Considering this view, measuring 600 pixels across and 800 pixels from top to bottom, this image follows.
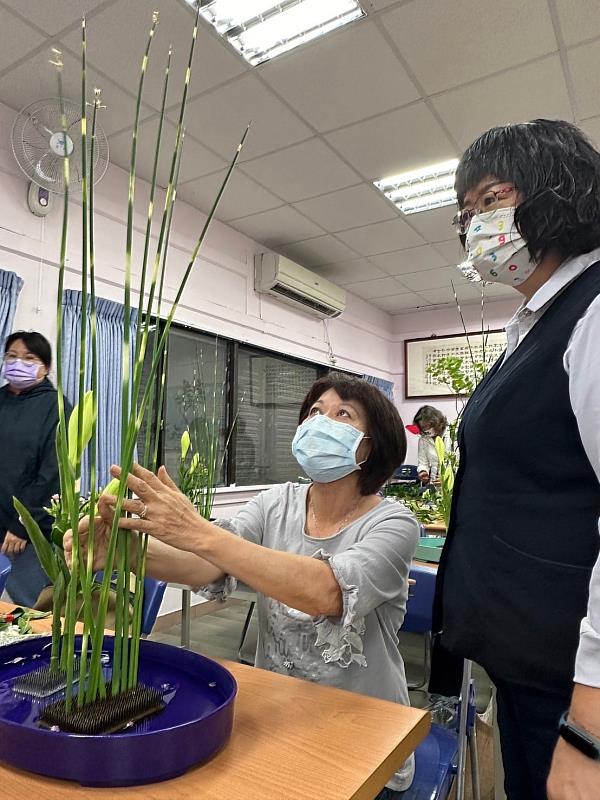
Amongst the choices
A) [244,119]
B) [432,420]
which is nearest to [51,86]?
[244,119]

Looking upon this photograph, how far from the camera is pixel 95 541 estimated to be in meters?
0.77

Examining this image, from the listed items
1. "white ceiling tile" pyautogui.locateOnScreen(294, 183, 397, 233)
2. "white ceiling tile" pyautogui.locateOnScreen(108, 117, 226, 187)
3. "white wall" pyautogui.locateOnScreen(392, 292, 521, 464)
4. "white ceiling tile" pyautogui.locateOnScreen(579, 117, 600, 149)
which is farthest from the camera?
"white wall" pyautogui.locateOnScreen(392, 292, 521, 464)

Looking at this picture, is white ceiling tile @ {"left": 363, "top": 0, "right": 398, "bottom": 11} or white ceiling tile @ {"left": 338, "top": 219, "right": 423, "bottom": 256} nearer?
white ceiling tile @ {"left": 363, "top": 0, "right": 398, "bottom": 11}

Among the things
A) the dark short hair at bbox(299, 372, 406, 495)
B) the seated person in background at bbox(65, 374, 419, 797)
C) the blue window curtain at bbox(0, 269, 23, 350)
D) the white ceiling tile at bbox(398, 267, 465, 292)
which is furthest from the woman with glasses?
the white ceiling tile at bbox(398, 267, 465, 292)

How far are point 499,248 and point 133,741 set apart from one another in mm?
1006

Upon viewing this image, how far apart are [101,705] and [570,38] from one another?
10.5 ft

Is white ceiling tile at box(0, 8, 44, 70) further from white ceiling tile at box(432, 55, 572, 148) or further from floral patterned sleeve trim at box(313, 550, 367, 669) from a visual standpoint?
floral patterned sleeve trim at box(313, 550, 367, 669)

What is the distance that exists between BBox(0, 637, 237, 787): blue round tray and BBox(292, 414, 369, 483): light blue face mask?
62 cm

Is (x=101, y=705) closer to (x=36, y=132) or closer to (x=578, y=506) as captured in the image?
(x=578, y=506)

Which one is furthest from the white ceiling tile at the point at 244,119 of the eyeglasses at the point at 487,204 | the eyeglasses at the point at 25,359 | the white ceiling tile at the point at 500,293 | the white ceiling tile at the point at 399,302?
the white ceiling tile at the point at 500,293

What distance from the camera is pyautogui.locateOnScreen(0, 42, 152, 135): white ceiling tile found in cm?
278

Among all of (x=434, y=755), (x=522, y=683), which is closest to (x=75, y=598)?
(x=522, y=683)

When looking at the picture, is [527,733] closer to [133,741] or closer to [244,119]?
[133,741]

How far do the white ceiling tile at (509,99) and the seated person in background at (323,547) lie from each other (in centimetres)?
220
